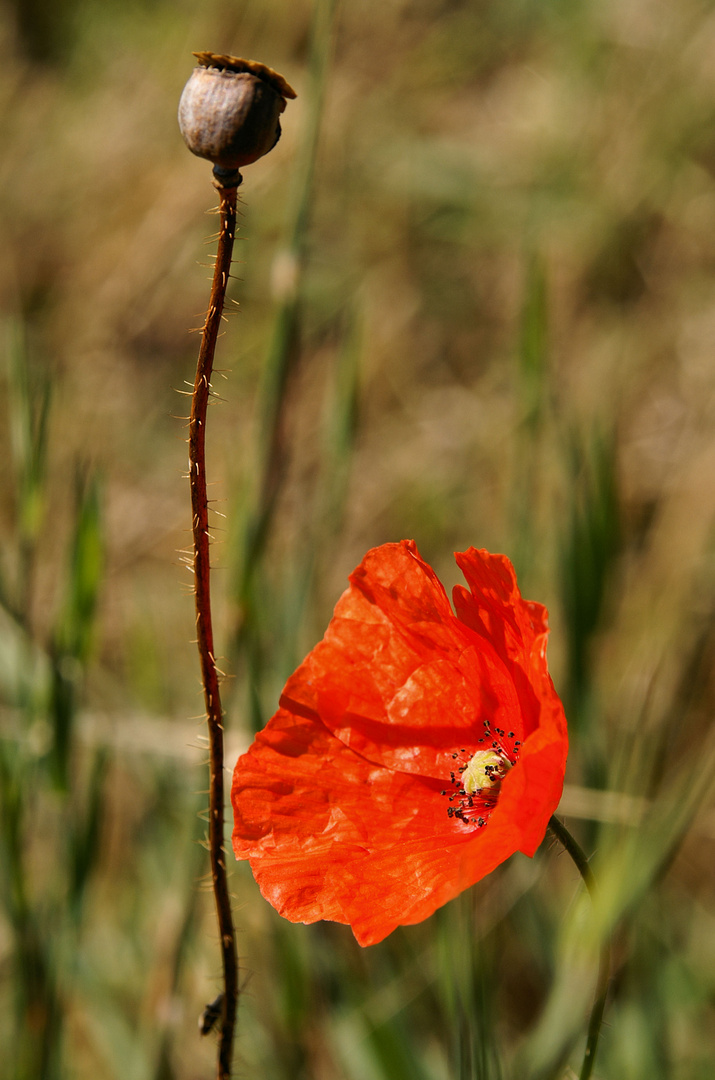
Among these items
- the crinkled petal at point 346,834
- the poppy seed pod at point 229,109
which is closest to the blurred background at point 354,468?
the crinkled petal at point 346,834

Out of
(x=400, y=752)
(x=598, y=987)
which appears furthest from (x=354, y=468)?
(x=598, y=987)

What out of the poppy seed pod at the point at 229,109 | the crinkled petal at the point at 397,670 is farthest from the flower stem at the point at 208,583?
the crinkled petal at the point at 397,670

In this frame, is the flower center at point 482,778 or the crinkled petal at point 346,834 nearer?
the crinkled petal at point 346,834

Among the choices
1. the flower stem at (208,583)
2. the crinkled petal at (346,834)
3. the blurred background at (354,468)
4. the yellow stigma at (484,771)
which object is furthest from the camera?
the blurred background at (354,468)

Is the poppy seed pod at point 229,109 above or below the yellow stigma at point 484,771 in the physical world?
above

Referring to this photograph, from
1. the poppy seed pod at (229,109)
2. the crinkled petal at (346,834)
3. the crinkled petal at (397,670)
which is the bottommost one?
the crinkled petal at (346,834)

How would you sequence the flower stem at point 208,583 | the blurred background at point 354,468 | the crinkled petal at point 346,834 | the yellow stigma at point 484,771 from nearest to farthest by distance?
the flower stem at point 208,583 < the crinkled petal at point 346,834 < the yellow stigma at point 484,771 < the blurred background at point 354,468

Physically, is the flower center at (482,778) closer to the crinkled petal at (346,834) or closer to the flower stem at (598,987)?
the crinkled petal at (346,834)
